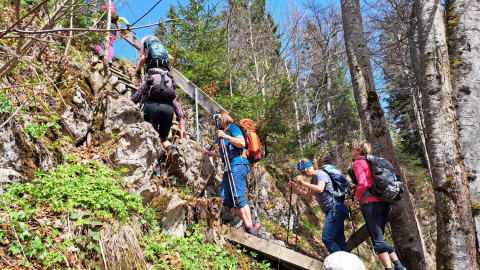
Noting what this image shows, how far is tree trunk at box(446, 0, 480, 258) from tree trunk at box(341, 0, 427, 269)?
125 cm

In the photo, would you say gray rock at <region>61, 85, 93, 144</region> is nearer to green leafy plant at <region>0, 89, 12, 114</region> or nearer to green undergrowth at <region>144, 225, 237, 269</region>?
green leafy plant at <region>0, 89, 12, 114</region>

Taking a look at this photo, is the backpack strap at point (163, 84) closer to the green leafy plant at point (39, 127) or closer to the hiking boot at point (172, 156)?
the hiking boot at point (172, 156)

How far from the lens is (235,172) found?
190 inches

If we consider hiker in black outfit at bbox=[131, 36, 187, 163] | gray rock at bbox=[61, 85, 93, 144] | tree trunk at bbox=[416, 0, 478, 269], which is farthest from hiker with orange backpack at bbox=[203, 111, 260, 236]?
tree trunk at bbox=[416, 0, 478, 269]

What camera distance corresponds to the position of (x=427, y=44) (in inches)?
177

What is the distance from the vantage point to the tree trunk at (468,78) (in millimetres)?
4043

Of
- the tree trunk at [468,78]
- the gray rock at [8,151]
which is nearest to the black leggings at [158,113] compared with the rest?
the gray rock at [8,151]

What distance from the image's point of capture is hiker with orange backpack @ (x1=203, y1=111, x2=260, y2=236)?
4.80m

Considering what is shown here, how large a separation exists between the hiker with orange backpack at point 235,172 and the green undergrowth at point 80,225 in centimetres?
66

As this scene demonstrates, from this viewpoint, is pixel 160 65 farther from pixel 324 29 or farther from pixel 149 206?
pixel 324 29

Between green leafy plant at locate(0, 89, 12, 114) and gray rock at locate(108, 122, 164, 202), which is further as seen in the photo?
gray rock at locate(108, 122, 164, 202)

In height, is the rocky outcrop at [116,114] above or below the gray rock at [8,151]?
above

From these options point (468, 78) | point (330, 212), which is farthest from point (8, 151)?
point (468, 78)

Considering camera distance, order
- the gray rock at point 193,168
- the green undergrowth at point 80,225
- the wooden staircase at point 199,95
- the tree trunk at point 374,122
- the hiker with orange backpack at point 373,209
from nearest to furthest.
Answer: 1. the green undergrowth at point 80,225
2. the hiker with orange backpack at point 373,209
3. the tree trunk at point 374,122
4. the gray rock at point 193,168
5. the wooden staircase at point 199,95
